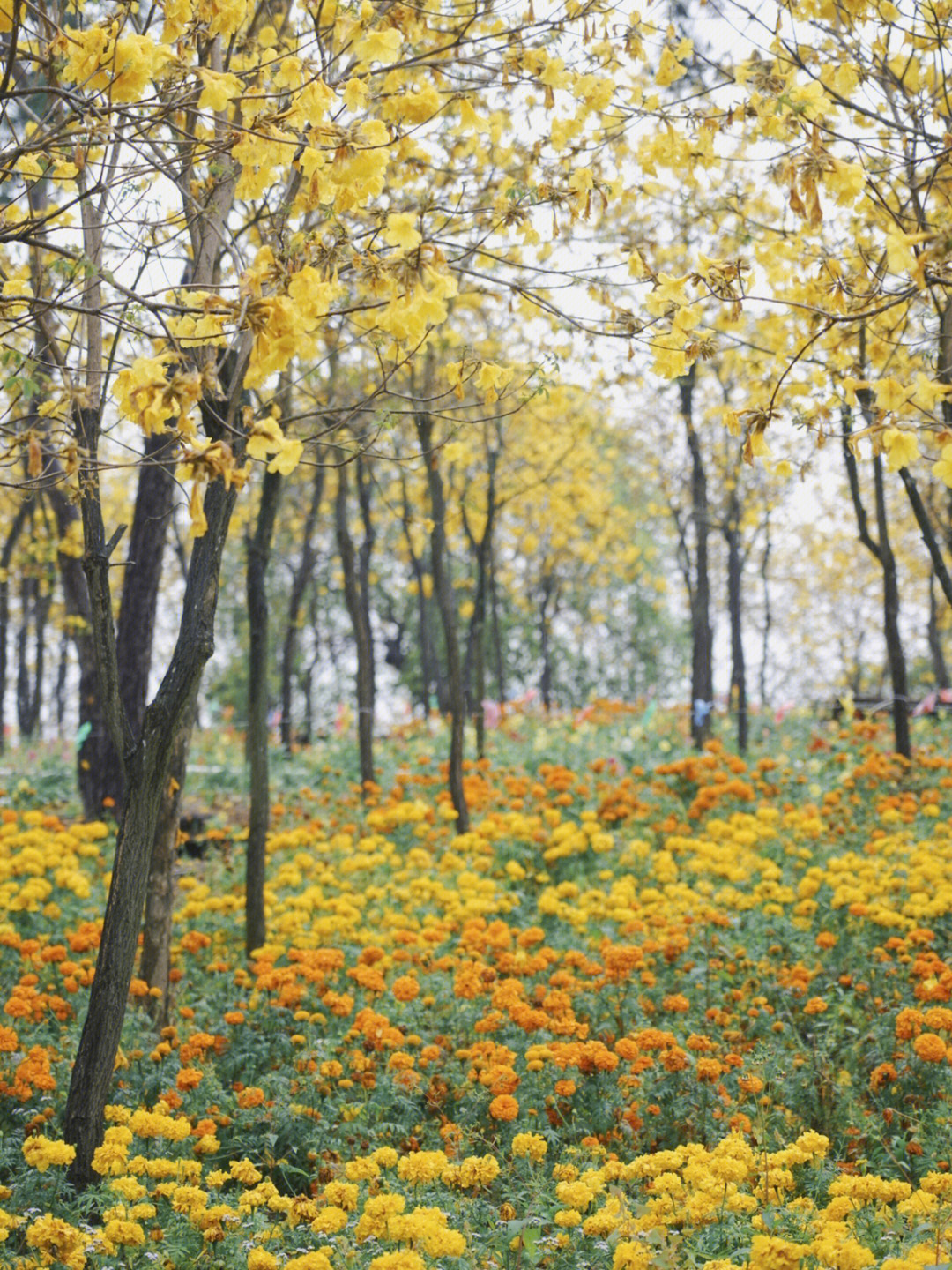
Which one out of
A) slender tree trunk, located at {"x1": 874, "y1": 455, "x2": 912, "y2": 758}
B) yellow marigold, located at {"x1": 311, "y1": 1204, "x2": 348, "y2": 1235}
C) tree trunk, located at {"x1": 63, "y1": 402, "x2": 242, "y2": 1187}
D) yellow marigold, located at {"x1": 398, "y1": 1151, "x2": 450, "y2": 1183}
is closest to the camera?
yellow marigold, located at {"x1": 311, "y1": 1204, "x2": 348, "y2": 1235}

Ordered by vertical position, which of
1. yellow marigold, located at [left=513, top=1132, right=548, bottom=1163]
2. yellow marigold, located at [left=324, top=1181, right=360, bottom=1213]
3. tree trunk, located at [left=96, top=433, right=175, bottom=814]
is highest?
tree trunk, located at [left=96, top=433, right=175, bottom=814]

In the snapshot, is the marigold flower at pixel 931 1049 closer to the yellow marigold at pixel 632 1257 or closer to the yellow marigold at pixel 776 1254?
the yellow marigold at pixel 776 1254

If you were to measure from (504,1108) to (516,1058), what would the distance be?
0.78 metres

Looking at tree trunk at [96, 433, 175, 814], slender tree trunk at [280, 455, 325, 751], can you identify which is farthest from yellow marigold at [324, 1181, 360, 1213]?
slender tree trunk at [280, 455, 325, 751]

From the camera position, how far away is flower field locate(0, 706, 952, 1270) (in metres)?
3.00

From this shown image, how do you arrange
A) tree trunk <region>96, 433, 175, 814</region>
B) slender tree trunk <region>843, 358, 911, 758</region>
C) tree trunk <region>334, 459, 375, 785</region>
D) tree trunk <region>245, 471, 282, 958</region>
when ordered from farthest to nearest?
tree trunk <region>334, 459, 375, 785</region>, slender tree trunk <region>843, 358, 911, 758</region>, tree trunk <region>96, 433, 175, 814</region>, tree trunk <region>245, 471, 282, 958</region>

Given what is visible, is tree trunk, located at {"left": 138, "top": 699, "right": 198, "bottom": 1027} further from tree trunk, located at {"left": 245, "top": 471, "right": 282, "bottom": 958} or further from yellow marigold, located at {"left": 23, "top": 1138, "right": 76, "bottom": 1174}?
yellow marigold, located at {"left": 23, "top": 1138, "right": 76, "bottom": 1174}

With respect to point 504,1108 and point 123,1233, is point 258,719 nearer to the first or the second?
point 504,1108

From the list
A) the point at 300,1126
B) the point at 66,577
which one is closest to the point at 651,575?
the point at 66,577

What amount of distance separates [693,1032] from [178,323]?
3626 millimetres

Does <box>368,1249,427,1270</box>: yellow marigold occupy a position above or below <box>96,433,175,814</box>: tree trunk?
below

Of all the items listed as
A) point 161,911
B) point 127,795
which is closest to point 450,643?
point 161,911

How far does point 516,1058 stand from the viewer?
14.7 feet

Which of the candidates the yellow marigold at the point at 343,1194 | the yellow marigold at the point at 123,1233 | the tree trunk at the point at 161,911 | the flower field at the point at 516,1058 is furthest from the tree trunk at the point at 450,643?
the yellow marigold at the point at 123,1233
